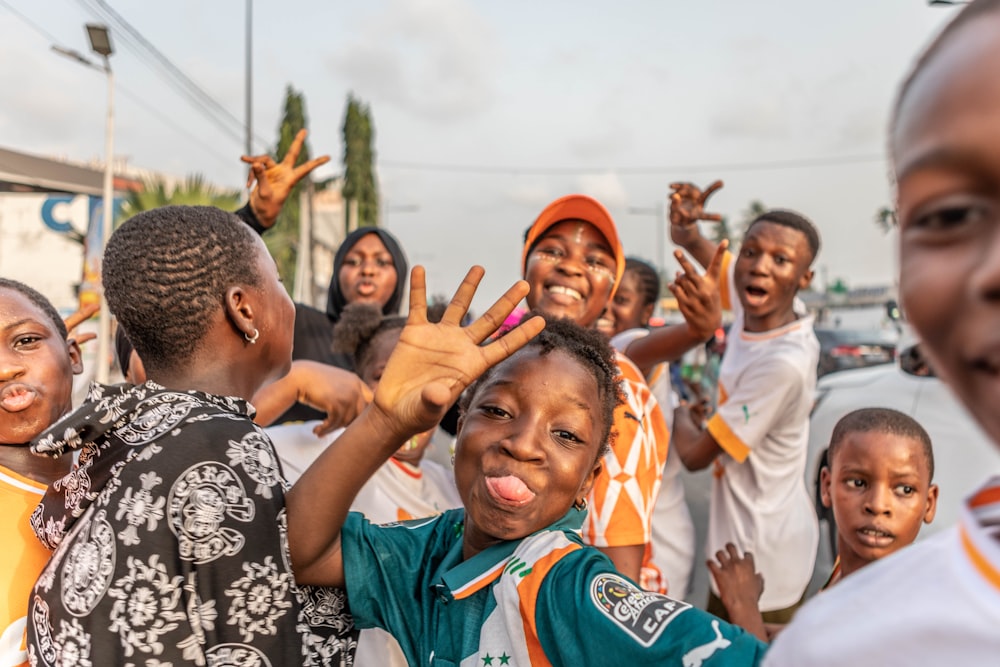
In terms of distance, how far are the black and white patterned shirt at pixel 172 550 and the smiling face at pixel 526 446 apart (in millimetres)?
383

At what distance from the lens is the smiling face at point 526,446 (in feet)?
4.82

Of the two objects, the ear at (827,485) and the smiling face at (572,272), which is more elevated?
Answer: the smiling face at (572,272)

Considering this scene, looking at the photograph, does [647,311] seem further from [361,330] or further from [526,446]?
[526,446]

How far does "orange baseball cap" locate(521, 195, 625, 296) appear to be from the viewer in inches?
98.7

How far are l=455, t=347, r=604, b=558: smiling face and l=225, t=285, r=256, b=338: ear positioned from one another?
486mm

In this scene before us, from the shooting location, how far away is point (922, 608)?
540 mm

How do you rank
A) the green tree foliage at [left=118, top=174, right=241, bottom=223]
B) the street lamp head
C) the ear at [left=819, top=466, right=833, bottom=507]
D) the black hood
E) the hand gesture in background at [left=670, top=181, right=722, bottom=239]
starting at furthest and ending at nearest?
the green tree foliage at [left=118, top=174, right=241, bottom=223]
the street lamp head
the black hood
the hand gesture in background at [left=670, top=181, right=722, bottom=239]
the ear at [left=819, top=466, right=833, bottom=507]

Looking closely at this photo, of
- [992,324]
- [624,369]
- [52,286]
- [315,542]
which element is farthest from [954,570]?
[52,286]

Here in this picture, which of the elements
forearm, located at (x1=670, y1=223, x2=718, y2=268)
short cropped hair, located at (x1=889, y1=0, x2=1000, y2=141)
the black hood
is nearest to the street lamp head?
the black hood

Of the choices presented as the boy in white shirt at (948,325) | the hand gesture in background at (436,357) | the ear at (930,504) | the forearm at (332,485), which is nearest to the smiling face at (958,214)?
the boy in white shirt at (948,325)

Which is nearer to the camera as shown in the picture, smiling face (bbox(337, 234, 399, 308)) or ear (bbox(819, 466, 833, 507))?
ear (bbox(819, 466, 833, 507))

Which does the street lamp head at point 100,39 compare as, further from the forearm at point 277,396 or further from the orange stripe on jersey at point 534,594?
the orange stripe on jersey at point 534,594

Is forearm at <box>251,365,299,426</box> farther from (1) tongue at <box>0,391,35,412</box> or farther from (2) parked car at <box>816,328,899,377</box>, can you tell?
(2) parked car at <box>816,328,899,377</box>

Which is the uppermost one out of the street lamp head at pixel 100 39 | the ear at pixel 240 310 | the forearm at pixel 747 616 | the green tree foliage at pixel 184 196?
the street lamp head at pixel 100 39
